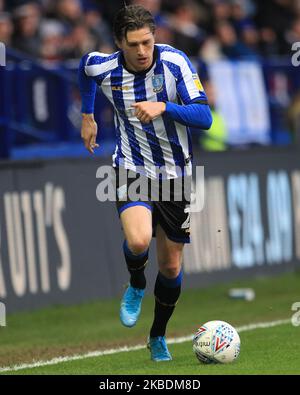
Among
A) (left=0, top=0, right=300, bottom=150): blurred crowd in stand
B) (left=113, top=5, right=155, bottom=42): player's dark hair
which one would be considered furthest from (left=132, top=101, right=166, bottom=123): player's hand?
(left=0, top=0, right=300, bottom=150): blurred crowd in stand

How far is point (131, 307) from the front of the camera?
872 centimetres

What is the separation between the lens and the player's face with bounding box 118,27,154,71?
8.36 meters

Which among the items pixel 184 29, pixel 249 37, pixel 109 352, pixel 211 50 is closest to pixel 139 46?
pixel 109 352

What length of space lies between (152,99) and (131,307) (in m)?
1.58

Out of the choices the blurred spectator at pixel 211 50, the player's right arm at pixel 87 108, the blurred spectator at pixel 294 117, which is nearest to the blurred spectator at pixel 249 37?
the blurred spectator at pixel 211 50

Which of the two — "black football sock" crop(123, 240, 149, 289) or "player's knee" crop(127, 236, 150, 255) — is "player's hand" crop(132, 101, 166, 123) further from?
"black football sock" crop(123, 240, 149, 289)

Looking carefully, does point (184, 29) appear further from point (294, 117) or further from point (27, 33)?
point (27, 33)

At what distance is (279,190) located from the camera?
632 inches

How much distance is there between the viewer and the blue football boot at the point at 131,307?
8.65m

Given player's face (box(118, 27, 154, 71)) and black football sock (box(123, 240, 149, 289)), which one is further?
black football sock (box(123, 240, 149, 289))

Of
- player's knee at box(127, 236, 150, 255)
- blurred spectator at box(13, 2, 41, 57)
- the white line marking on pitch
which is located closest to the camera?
player's knee at box(127, 236, 150, 255)

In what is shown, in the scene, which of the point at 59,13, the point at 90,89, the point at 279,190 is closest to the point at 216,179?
the point at 279,190

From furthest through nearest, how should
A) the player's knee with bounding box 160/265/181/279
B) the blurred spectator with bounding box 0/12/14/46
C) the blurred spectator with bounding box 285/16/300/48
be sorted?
1. the blurred spectator with bounding box 285/16/300/48
2. the blurred spectator with bounding box 0/12/14/46
3. the player's knee with bounding box 160/265/181/279

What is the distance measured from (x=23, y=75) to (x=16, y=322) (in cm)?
313
